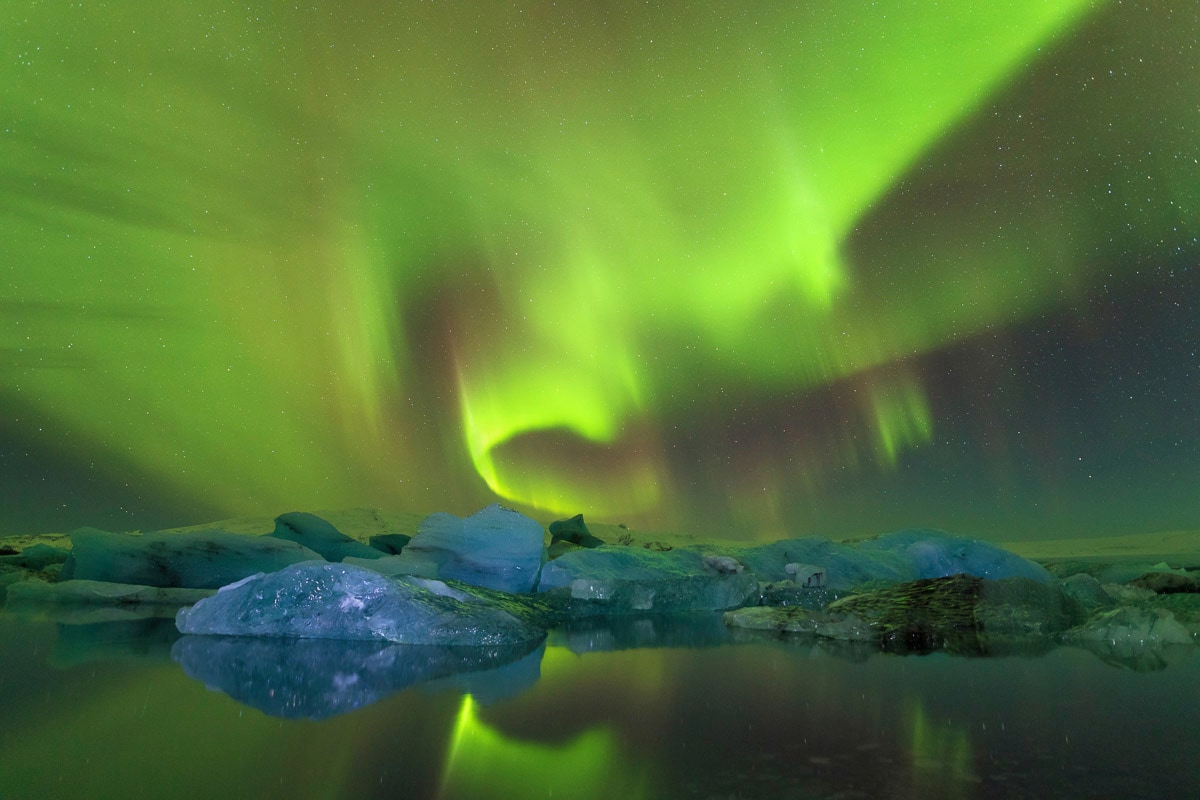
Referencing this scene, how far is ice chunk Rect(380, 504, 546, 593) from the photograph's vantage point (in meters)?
10.4

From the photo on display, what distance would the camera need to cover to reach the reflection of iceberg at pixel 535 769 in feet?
6.73

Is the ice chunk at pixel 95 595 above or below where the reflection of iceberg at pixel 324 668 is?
above

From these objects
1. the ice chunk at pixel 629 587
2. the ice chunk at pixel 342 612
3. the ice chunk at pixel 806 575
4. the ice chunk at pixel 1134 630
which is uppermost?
the ice chunk at pixel 342 612

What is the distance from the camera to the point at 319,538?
1398cm

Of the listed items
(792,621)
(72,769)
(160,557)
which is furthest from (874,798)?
(160,557)

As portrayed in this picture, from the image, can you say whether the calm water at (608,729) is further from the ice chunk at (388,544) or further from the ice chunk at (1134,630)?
the ice chunk at (388,544)

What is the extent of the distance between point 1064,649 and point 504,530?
731 centimetres

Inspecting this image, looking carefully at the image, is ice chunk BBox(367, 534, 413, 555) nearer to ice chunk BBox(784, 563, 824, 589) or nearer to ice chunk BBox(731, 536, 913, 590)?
ice chunk BBox(731, 536, 913, 590)

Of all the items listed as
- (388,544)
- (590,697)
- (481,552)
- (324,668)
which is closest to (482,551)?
(481,552)

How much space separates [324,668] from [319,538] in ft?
33.9

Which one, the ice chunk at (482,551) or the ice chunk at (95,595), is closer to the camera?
the ice chunk at (95,595)

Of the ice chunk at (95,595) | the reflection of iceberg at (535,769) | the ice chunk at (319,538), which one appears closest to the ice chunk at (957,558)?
the ice chunk at (319,538)

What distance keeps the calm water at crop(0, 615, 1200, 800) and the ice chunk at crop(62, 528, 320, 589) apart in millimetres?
5761

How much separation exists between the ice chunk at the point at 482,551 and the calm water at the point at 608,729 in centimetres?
566
